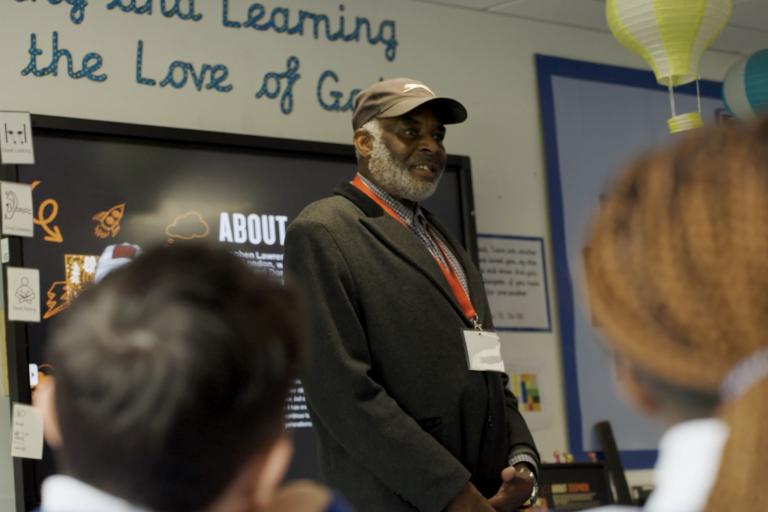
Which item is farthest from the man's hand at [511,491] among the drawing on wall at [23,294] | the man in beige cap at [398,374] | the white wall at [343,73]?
the white wall at [343,73]

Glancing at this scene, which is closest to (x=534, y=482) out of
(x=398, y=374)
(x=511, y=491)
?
(x=511, y=491)

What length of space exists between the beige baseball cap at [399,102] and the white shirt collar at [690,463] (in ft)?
6.76

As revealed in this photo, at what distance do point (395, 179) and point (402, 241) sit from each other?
0.75ft

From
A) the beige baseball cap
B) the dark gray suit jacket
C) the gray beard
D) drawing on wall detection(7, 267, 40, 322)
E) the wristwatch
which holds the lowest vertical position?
the wristwatch

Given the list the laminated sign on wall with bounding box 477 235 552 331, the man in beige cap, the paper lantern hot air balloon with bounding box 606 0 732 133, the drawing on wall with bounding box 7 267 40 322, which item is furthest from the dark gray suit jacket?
the laminated sign on wall with bounding box 477 235 552 331

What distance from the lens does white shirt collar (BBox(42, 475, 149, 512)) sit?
0.79 meters

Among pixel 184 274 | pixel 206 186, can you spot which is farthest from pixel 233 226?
pixel 184 274

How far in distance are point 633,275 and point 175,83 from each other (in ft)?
11.4

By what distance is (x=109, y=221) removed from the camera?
3732 millimetres

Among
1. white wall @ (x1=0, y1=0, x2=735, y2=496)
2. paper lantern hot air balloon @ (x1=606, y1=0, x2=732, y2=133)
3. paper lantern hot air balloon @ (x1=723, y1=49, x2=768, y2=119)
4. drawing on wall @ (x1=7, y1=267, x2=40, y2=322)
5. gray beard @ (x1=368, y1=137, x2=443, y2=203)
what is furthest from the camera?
paper lantern hot air balloon @ (x1=723, y1=49, x2=768, y2=119)

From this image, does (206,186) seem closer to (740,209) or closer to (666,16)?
(666,16)

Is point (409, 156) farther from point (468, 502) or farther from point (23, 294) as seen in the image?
point (23, 294)

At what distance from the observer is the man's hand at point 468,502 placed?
2395mm

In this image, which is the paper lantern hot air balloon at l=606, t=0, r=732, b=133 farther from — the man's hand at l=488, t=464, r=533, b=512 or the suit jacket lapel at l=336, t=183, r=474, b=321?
the man's hand at l=488, t=464, r=533, b=512
